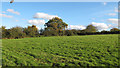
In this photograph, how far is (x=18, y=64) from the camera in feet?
21.5

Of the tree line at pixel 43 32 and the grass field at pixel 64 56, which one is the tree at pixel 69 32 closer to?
the tree line at pixel 43 32

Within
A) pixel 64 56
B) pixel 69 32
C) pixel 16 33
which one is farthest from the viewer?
pixel 69 32

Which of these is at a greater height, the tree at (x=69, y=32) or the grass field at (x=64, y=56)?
the tree at (x=69, y=32)

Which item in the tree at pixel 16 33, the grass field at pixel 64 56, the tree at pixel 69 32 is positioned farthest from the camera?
the tree at pixel 69 32

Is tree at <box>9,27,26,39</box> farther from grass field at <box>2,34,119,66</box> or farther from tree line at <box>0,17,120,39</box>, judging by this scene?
grass field at <box>2,34,119,66</box>

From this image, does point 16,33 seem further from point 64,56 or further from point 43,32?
point 64,56

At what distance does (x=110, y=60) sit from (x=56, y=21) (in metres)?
44.9

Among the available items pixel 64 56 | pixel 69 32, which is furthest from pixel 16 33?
pixel 64 56

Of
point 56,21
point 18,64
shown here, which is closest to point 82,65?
point 18,64

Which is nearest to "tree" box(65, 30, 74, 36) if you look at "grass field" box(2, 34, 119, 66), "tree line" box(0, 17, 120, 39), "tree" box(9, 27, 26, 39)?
"tree line" box(0, 17, 120, 39)

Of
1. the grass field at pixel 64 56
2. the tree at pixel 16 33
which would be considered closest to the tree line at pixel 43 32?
the tree at pixel 16 33

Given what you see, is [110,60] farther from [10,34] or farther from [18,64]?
[10,34]

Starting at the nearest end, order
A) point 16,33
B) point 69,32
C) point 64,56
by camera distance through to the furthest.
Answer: point 64,56 → point 16,33 → point 69,32

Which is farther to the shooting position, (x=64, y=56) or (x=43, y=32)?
(x=43, y=32)
